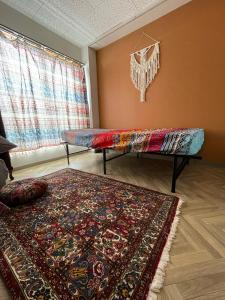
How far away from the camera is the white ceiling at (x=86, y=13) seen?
7.20 feet

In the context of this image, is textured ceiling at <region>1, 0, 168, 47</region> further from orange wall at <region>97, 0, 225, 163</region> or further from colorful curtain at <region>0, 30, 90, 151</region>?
colorful curtain at <region>0, 30, 90, 151</region>

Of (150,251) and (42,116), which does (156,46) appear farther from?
(150,251)

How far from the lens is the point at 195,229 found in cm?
105

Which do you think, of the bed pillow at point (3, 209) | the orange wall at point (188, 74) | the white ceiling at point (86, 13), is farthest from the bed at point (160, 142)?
the white ceiling at point (86, 13)

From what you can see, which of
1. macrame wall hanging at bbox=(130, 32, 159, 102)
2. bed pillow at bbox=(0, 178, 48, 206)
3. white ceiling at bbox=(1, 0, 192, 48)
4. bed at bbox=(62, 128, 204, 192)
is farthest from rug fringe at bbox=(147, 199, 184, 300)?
white ceiling at bbox=(1, 0, 192, 48)

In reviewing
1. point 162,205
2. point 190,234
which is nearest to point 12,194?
point 162,205

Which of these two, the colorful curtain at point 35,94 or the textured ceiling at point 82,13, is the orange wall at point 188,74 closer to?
the textured ceiling at point 82,13

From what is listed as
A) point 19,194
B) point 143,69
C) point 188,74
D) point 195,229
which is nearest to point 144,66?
point 143,69

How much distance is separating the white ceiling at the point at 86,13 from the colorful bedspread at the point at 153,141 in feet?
6.59

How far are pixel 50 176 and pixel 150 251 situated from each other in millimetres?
1726

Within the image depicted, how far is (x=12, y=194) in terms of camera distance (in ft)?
4.55

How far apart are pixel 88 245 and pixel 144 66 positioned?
2973 mm

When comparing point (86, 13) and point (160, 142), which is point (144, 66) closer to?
point (86, 13)

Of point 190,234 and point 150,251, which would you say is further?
point 190,234
